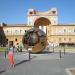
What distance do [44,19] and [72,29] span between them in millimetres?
10442

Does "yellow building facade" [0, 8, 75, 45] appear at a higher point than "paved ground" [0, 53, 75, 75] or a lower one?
higher

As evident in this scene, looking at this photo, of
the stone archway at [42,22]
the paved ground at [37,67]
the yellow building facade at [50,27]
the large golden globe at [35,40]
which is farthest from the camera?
the stone archway at [42,22]

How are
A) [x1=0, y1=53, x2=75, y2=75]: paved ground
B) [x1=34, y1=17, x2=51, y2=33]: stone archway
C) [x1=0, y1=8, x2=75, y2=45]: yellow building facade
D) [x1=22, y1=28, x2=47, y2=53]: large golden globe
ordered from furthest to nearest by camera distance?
1. [x1=34, y1=17, x2=51, y2=33]: stone archway
2. [x1=0, y1=8, x2=75, y2=45]: yellow building facade
3. [x1=22, y1=28, x2=47, y2=53]: large golden globe
4. [x1=0, y1=53, x2=75, y2=75]: paved ground

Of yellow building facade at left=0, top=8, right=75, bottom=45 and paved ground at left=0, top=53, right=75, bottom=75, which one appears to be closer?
paved ground at left=0, top=53, right=75, bottom=75

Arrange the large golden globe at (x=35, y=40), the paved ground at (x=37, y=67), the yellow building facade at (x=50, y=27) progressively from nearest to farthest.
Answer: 1. the paved ground at (x=37, y=67)
2. the large golden globe at (x=35, y=40)
3. the yellow building facade at (x=50, y=27)

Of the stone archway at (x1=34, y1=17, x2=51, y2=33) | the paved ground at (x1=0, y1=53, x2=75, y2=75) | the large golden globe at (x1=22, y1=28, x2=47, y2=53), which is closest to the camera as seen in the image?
the paved ground at (x1=0, y1=53, x2=75, y2=75)

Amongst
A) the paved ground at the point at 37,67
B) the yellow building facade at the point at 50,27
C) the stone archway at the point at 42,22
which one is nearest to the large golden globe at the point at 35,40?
the paved ground at the point at 37,67

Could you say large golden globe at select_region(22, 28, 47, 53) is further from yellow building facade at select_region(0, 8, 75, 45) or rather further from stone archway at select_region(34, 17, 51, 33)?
stone archway at select_region(34, 17, 51, 33)

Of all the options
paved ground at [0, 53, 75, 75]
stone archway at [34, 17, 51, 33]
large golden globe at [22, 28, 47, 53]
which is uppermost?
stone archway at [34, 17, 51, 33]

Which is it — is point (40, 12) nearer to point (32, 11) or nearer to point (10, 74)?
point (32, 11)

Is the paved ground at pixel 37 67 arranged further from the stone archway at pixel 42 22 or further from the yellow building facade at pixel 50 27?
the stone archway at pixel 42 22

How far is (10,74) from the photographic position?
14.5 m

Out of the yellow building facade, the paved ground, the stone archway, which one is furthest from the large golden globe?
the stone archway

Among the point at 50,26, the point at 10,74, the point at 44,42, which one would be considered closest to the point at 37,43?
the point at 44,42
